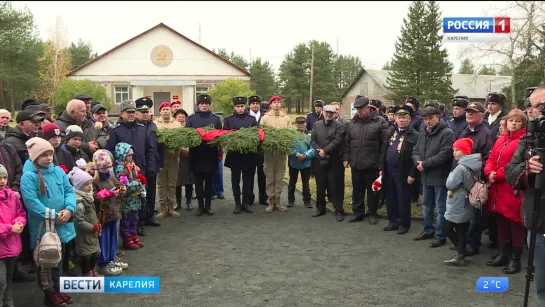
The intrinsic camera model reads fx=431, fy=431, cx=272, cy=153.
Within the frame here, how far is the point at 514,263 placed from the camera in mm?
5289

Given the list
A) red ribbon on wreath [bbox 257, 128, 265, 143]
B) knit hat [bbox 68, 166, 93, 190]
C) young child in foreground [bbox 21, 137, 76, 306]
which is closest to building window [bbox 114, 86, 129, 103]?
red ribbon on wreath [bbox 257, 128, 265, 143]

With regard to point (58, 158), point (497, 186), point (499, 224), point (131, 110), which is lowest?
point (499, 224)

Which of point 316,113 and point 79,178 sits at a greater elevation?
point 316,113

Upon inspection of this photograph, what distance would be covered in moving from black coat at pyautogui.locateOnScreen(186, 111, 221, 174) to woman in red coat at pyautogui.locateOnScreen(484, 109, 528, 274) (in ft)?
15.1

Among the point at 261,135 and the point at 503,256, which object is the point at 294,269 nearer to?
the point at 503,256

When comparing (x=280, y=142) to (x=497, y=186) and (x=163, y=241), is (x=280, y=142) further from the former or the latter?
(x=497, y=186)

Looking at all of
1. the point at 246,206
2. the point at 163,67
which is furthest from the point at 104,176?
the point at 163,67

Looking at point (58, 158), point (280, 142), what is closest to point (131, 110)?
point (58, 158)

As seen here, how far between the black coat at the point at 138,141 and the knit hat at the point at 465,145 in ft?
15.0

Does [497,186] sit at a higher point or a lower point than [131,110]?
lower

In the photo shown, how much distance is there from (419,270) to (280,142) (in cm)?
339

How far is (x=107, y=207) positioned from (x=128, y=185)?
2.40 feet

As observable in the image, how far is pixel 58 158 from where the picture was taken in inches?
199

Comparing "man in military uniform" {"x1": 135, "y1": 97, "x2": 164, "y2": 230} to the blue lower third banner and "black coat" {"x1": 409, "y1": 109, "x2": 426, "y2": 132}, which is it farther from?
"black coat" {"x1": 409, "y1": 109, "x2": 426, "y2": 132}
